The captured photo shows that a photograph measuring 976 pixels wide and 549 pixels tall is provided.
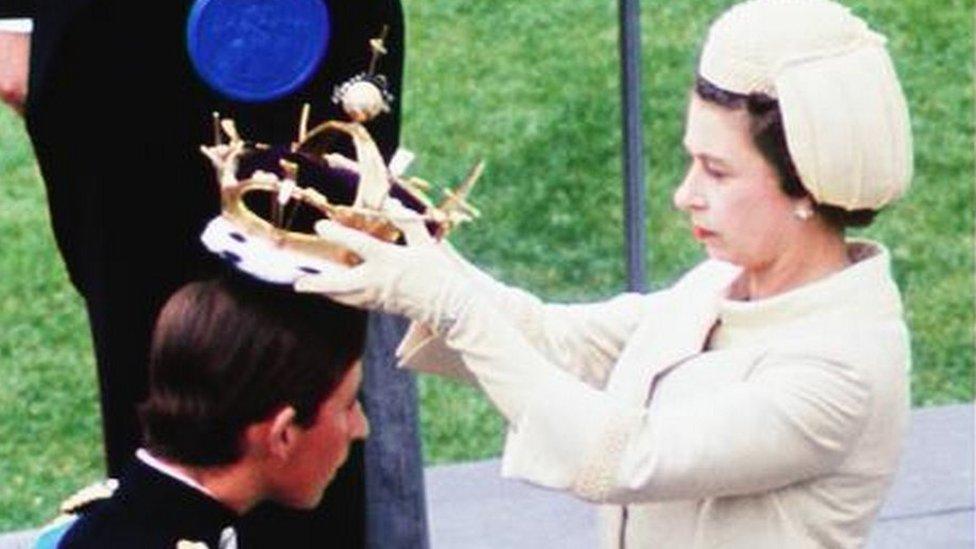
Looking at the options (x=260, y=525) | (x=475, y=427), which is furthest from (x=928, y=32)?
(x=260, y=525)

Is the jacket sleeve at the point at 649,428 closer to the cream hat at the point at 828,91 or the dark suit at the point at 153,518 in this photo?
the cream hat at the point at 828,91

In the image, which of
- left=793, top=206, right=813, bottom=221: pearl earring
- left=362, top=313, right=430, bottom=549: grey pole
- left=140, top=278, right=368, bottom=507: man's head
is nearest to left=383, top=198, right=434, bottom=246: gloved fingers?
left=140, top=278, right=368, bottom=507: man's head

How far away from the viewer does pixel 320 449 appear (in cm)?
340

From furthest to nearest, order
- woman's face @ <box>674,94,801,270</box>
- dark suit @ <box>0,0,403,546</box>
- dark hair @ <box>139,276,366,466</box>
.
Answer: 1. dark suit @ <box>0,0,403,546</box>
2. woman's face @ <box>674,94,801,270</box>
3. dark hair @ <box>139,276,366,466</box>

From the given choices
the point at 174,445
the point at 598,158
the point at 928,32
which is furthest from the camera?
the point at 928,32

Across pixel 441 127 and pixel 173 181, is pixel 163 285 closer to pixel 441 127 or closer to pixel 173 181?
pixel 173 181

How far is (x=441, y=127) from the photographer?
28.0 ft

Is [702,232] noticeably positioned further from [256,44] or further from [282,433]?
[256,44]

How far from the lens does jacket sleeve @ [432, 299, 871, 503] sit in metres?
3.38

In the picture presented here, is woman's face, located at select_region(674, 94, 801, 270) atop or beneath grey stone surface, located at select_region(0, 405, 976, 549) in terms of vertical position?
atop

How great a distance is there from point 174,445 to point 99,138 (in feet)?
3.19

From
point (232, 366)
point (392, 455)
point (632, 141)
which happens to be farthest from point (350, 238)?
point (632, 141)

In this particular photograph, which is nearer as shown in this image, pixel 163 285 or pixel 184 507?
pixel 184 507

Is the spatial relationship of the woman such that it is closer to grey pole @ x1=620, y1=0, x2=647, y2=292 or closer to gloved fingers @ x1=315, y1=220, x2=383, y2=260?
gloved fingers @ x1=315, y1=220, x2=383, y2=260
